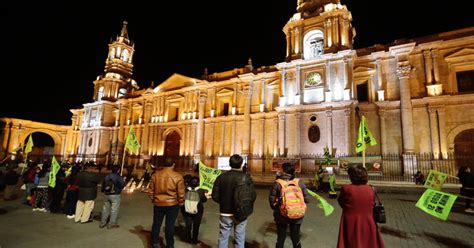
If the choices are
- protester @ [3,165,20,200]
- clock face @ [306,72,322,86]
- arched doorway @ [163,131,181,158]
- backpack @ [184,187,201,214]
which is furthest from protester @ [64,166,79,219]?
arched doorway @ [163,131,181,158]

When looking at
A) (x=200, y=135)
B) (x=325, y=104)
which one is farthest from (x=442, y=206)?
(x=200, y=135)

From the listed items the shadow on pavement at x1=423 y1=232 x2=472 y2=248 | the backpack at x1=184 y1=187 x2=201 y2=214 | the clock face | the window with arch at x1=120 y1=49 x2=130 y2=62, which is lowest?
the shadow on pavement at x1=423 y1=232 x2=472 y2=248

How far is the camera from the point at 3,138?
39.2m

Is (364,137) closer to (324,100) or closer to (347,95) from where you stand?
(347,95)

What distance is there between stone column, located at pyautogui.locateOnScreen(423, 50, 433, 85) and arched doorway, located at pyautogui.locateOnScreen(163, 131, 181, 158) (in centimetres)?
2609

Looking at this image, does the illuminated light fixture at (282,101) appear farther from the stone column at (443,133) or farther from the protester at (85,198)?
the protester at (85,198)

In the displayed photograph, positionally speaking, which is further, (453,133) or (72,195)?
(453,133)

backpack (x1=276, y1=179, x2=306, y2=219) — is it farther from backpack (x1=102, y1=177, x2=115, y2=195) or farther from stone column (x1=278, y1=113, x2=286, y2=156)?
stone column (x1=278, y1=113, x2=286, y2=156)

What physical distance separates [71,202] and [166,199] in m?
4.72

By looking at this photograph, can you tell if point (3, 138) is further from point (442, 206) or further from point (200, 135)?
point (442, 206)

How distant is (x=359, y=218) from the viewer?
329cm

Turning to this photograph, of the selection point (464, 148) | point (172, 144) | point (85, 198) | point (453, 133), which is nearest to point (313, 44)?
point (453, 133)

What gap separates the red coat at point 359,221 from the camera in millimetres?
3217

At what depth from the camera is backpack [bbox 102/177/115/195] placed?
250 inches
